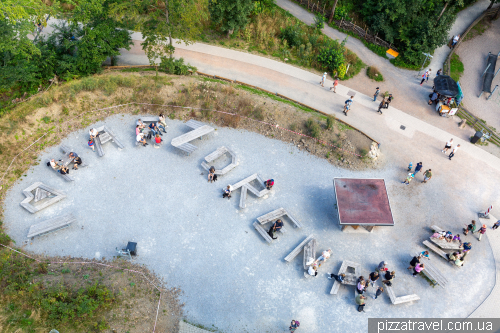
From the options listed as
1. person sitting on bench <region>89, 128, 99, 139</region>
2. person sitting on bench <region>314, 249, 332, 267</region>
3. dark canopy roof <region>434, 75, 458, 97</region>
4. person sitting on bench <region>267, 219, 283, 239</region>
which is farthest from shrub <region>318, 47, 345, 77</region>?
person sitting on bench <region>89, 128, 99, 139</region>

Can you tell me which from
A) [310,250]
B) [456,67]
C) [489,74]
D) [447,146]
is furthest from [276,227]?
[489,74]

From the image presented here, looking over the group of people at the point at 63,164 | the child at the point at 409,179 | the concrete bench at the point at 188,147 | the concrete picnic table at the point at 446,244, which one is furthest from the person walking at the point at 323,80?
the group of people at the point at 63,164

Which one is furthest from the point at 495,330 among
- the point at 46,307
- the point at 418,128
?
the point at 46,307

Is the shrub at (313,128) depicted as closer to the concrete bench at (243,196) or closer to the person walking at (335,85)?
the person walking at (335,85)

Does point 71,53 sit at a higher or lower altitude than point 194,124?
higher

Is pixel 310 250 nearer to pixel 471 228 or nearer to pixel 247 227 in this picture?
pixel 247 227

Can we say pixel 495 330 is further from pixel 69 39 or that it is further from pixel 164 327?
pixel 69 39
